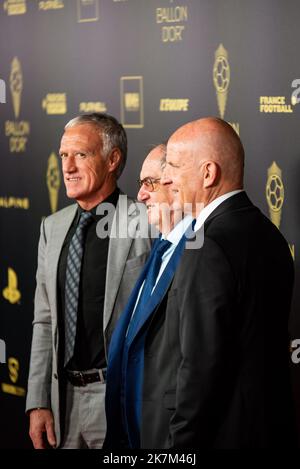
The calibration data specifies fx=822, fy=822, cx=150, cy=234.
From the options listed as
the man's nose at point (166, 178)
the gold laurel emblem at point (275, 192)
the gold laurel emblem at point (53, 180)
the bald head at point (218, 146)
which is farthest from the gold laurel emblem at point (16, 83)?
the bald head at point (218, 146)

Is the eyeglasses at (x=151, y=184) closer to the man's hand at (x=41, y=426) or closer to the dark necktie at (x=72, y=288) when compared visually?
the dark necktie at (x=72, y=288)

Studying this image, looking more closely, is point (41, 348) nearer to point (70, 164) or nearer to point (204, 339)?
point (70, 164)

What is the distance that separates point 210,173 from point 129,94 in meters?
1.42

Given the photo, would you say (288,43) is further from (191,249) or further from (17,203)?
(17,203)

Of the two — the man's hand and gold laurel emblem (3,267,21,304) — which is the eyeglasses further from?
gold laurel emblem (3,267,21,304)

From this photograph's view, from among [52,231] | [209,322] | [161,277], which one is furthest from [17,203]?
[209,322]

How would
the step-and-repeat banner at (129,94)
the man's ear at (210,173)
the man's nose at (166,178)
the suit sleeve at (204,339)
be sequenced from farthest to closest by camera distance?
the step-and-repeat banner at (129,94), the man's nose at (166,178), the man's ear at (210,173), the suit sleeve at (204,339)

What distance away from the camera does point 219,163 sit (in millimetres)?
2248

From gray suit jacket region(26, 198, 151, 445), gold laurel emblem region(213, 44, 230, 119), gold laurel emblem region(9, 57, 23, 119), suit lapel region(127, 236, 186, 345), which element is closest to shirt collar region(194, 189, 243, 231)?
suit lapel region(127, 236, 186, 345)

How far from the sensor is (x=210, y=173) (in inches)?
88.4

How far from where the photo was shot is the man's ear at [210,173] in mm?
2242

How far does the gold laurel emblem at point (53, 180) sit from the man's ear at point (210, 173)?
1.78m

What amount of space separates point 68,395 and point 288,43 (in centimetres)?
147
